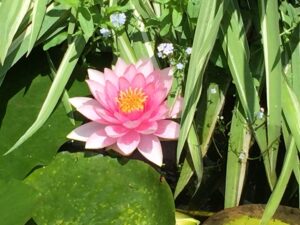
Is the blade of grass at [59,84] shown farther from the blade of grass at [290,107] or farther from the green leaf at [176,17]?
the blade of grass at [290,107]

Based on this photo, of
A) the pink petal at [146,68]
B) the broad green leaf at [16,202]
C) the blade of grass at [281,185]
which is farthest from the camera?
the pink petal at [146,68]

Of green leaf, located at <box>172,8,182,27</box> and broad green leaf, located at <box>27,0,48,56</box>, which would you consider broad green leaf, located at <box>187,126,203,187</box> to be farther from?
broad green leaf, located at <box>27,0,48,56</box>

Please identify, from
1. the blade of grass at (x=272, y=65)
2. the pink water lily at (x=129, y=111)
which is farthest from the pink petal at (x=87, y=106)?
the blade of grass at (x=272, y=65)

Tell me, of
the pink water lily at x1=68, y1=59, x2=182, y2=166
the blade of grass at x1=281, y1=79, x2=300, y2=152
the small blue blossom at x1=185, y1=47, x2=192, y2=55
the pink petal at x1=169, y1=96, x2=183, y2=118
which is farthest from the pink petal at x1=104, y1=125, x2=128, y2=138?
the blade of grass at x1=281, y1=79, x2=300, y2=152

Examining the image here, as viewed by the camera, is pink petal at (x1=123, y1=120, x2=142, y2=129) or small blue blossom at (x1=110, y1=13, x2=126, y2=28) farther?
small blue blossom at (x1=110, y1=13, x2=126, y2=28)

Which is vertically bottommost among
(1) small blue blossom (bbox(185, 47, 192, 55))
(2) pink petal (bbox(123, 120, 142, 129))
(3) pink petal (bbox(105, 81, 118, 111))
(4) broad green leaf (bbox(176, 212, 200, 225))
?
(4) broad green leaf (bbox(176, 212, 200, 225))

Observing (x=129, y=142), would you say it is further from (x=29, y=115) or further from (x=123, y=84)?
(x=29, y=115)

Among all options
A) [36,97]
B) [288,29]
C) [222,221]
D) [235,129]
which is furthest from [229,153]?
[36,97]
